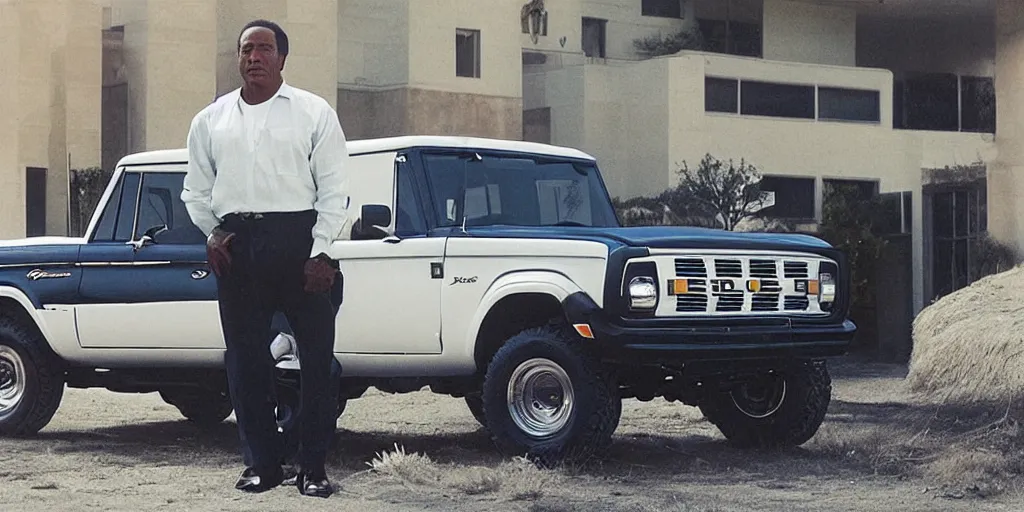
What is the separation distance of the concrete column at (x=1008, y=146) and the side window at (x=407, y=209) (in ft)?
55.8

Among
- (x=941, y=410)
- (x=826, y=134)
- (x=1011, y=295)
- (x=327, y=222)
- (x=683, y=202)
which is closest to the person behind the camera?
(x=327, y=222)

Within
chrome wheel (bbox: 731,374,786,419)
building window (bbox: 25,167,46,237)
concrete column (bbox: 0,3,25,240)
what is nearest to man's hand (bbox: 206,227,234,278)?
chrome wheel (bbox: 731,374,786,419)

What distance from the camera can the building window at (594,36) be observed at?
5447cm

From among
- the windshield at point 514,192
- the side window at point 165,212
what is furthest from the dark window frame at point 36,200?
the windshield at point 514,192

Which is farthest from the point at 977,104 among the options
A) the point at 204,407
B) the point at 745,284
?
the point at 745,284

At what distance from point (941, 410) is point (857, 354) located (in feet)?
40.9

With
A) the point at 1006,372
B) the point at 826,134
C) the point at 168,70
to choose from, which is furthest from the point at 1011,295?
the point at 826,134

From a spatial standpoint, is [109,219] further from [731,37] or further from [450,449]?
[731,37]

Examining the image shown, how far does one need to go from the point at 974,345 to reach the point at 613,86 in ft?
117

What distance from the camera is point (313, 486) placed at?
8141mm

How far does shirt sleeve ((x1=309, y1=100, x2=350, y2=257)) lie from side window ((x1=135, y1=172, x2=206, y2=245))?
4400mm

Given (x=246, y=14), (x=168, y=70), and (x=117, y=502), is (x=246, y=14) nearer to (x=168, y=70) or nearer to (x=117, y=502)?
(x=168, y=70)

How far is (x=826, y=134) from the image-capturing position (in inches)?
2116

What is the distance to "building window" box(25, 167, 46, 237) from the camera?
38531 mm
